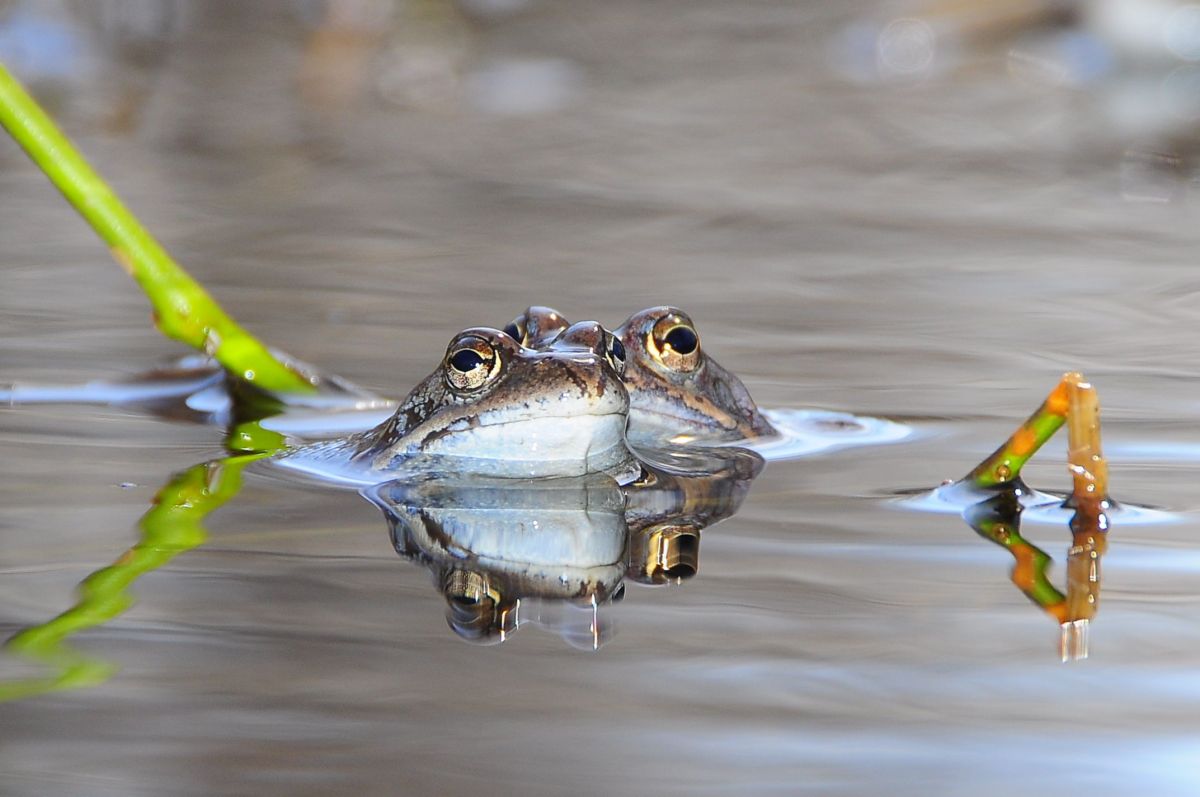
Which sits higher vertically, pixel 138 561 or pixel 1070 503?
pixel 1070 503

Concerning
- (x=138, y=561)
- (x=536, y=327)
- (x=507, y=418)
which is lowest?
(x=138, y=561)

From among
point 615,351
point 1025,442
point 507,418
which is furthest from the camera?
point 615,351

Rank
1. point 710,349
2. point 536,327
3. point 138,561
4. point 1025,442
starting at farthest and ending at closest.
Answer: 1. point 710,349
2. point 536,327
3. point 1025,442
4. point 138,561

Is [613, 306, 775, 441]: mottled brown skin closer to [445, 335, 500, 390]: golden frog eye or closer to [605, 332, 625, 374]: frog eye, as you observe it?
[605, 332, 625, 374]: frog eye

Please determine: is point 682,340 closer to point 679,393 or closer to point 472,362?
point 679,393

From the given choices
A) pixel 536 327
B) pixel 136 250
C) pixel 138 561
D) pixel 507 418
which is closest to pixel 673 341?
pixel 536 327

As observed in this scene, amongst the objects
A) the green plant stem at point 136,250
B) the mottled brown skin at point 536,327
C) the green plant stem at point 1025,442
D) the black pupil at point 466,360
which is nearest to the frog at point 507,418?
the black pupil at point 466,360
